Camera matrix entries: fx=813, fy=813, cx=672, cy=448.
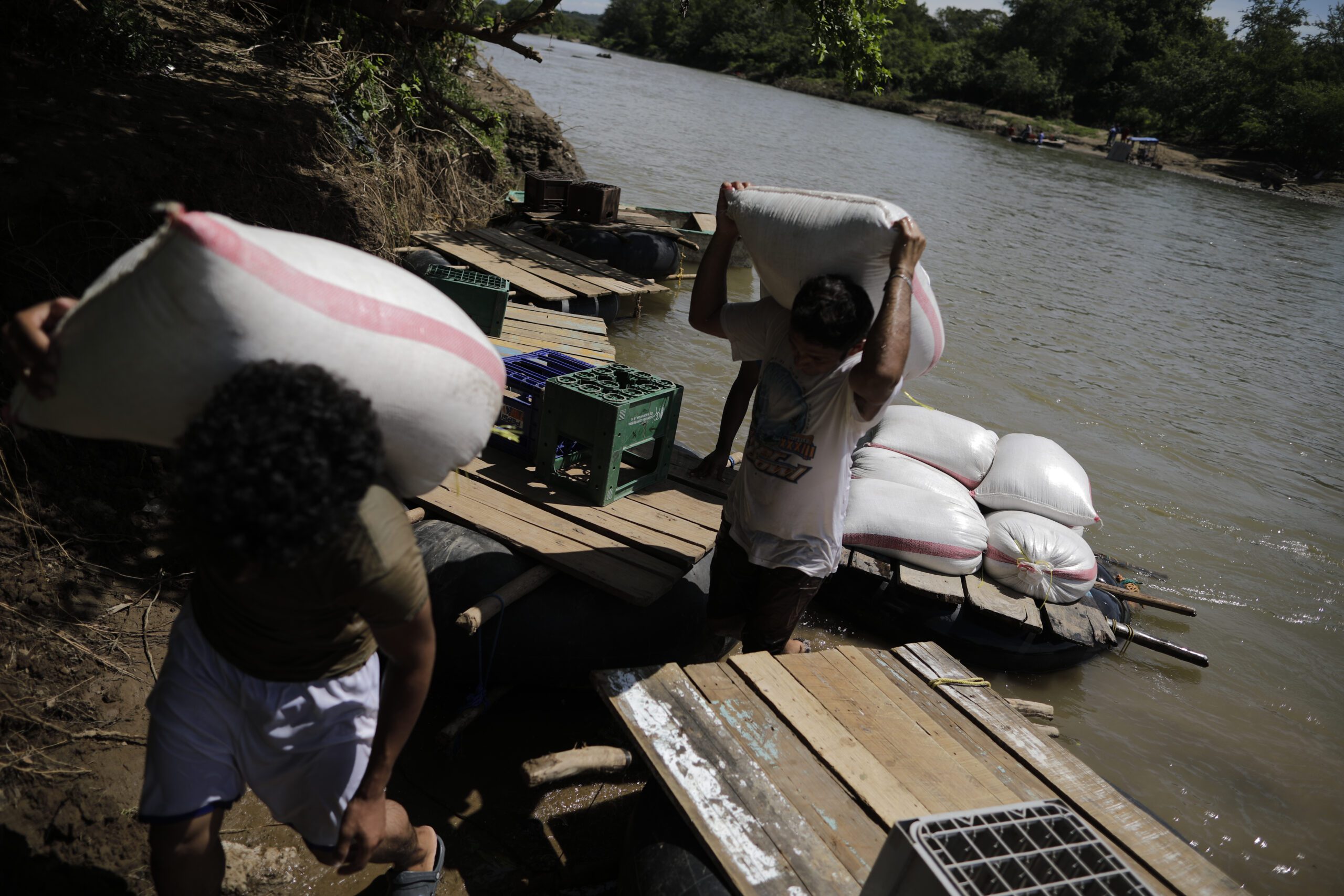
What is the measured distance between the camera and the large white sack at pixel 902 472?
471cm

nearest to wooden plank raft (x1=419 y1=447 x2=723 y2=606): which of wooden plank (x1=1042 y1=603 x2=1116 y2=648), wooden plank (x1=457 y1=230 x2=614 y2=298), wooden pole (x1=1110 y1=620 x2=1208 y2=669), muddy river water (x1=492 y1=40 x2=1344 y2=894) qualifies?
muddy river water (x1=492 y1=40 x2=1344 y2=894)

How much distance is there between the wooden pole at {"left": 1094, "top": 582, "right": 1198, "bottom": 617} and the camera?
5.00 m

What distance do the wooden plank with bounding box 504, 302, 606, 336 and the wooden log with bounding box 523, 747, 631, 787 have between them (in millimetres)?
4129

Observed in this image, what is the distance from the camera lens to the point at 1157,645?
188 inches

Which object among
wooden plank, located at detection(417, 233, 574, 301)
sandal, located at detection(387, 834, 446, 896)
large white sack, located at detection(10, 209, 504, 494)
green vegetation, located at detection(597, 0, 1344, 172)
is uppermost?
green vegetation, located at detection(597, 0, 1344, 172)

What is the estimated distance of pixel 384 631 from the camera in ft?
5.30

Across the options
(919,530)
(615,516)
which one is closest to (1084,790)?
(919,530)

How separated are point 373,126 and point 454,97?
2134 mm

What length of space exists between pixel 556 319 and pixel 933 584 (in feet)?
12.1

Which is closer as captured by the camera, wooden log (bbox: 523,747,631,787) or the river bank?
the river bank

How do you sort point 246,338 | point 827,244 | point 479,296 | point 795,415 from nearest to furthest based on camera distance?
point 246,338 → point 827,244 → point 795,415 → point 479,296

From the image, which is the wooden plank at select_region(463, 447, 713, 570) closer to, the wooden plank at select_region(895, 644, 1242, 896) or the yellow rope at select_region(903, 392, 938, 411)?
the wooden plank at select_region(895, 644, 1242, 896)

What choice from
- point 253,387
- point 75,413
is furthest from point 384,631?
point 75,413

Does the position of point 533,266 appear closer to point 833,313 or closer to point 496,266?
point 496,266
